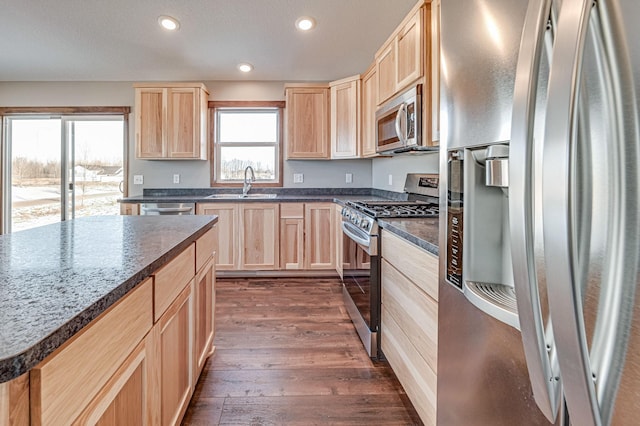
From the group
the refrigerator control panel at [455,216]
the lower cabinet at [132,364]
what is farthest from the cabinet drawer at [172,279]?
the refrigerator control panel at [455,216]

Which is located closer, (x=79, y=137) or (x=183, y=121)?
(x=183, y=121)

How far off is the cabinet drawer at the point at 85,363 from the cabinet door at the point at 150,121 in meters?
3.55

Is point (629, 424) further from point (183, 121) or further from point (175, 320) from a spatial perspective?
point (183, 121)

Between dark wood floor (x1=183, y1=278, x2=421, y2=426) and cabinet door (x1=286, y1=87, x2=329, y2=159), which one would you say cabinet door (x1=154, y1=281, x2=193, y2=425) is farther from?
cabinet door (x1=286, y1=87, x2=329, y2=159)

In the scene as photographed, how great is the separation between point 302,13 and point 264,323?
8.69ft

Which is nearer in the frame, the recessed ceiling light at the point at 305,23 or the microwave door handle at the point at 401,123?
the microwave door handle at the point at 401,123

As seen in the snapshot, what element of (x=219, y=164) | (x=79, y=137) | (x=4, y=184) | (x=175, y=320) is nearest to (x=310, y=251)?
(x=219, y=164)

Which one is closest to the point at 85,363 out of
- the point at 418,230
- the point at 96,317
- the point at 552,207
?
the point at 96,317

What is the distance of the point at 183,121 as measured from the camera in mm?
4117

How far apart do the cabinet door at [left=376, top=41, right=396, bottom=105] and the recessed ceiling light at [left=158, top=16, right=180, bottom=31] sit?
1.87m

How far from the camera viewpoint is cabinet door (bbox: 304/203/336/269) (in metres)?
3.97

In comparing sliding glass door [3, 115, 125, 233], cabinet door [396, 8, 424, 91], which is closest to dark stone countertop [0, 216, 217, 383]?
cabinet door [396, 8, 424, 91]

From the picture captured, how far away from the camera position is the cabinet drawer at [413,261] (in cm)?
131

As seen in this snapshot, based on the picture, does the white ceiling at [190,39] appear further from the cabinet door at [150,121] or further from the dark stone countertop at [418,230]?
the dark stone countertop at [418,230]
